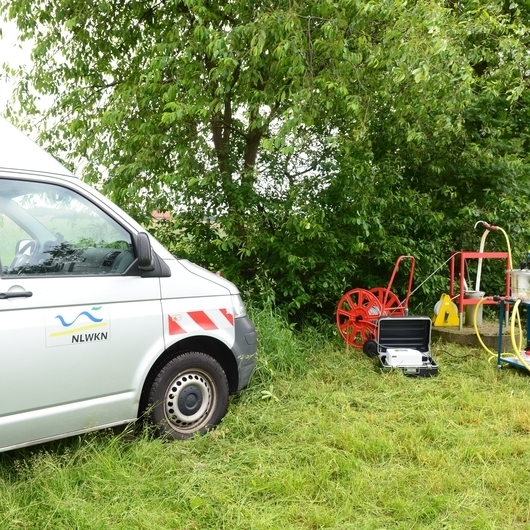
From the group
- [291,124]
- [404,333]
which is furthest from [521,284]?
[291,124]

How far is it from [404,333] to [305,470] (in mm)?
2909

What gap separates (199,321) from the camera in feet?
13.1

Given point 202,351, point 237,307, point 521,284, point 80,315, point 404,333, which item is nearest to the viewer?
point 80,315

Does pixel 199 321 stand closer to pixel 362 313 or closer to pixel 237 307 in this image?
pixel 237 307

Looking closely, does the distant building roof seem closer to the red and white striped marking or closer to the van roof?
the red and white striped marking

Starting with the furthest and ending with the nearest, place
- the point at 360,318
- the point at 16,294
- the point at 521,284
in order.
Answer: the point at 360,318, the point at 521,284, the point at 16,294

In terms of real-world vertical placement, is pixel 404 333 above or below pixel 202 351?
below

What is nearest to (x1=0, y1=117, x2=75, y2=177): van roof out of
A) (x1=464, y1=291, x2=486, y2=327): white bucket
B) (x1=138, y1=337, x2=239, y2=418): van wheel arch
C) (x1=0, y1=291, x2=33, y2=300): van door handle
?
(x1=0, y1=291, x2=33, y2=300): van door handle

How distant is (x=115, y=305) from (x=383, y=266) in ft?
16.5

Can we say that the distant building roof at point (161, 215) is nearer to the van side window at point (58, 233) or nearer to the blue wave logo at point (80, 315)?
the van side window at point (58, 233)

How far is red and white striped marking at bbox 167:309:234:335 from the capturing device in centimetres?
384

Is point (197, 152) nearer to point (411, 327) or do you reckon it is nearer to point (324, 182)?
point (324, 182)

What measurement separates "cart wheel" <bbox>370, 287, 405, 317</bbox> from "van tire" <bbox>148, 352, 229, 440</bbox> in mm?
2981

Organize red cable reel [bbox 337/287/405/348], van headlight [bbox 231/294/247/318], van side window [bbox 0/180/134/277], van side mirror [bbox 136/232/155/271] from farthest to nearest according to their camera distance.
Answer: red cable reel [bbox 337/287/405/348], van headlight [bbox 231/294/247/318], van side mirror [bbox 136/232/155/271], van side window [bbox 0/180/134/277]
